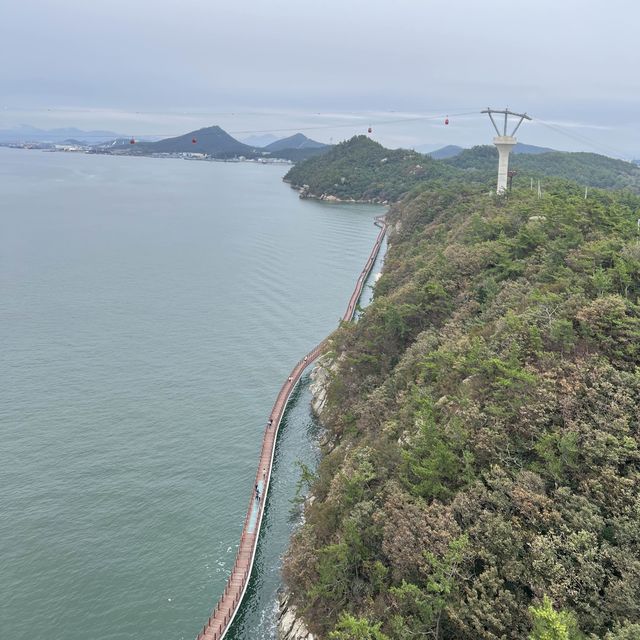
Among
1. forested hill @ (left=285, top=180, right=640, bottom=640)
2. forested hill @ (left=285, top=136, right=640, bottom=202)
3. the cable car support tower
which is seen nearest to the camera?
forested hill @ (left=285, top=180, right=640, bottom=640)

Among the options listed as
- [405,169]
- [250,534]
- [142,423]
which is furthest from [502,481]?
[405,169]

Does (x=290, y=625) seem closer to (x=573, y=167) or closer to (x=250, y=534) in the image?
(x=250, y=534)

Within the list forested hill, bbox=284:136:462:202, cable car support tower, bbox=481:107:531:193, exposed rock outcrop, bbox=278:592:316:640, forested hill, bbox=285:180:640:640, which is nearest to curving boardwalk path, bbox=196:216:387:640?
exposed rock outcrop, bbox=278:592:316:640

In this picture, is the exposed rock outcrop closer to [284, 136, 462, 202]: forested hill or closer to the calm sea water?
the calm sea water

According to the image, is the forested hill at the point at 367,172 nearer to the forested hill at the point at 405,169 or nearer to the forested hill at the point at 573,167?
the forested hill at the point at 405,169

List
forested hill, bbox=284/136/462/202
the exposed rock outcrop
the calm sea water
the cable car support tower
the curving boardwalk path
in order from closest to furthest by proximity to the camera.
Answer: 1. the exposed rock outcrop
2. the curving boardwalk path
3. the calm sea water
4. the cable car support tower
5. forested hill, bbox=284/136/462/202

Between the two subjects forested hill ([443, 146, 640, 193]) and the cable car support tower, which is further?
forested hill ([443, 146, 640, 193])
